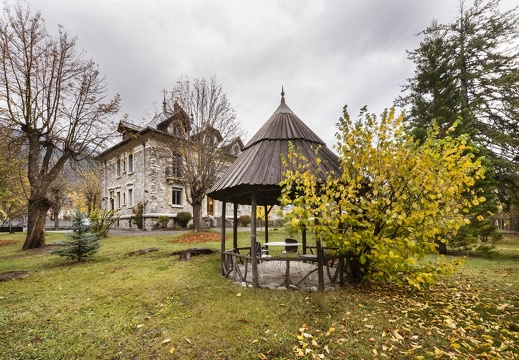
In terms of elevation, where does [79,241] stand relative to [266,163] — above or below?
below

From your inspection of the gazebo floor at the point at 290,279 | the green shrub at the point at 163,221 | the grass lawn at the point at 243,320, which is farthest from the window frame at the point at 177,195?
the gazebo floor at the point at 290,279

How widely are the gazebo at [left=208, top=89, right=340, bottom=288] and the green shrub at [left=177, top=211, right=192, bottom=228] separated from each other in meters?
17.7

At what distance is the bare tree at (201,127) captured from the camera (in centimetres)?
1806

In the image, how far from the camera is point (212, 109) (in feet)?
60.4

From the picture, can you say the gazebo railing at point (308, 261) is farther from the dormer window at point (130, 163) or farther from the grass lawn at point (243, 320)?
the dormer window at point (130, 163)

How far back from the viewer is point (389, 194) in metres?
5.73

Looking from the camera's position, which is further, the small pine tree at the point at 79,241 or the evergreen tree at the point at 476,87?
the evergreen tree at the point at 476,87

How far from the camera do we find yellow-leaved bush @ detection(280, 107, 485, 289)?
5.16 meters

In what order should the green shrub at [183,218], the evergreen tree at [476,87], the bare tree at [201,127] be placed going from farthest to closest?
the green shrub at [183,218] < the bare tree at [201,127] < the evergreen tree at [476,87]

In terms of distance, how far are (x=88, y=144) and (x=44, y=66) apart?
15.2 ft

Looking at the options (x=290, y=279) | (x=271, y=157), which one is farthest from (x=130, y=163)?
(x=290, y=279)

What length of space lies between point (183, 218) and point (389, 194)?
22.4 meters

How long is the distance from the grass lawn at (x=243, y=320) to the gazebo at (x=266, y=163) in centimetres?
136

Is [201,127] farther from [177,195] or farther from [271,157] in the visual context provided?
[271,157]
